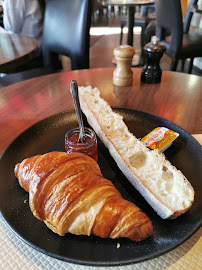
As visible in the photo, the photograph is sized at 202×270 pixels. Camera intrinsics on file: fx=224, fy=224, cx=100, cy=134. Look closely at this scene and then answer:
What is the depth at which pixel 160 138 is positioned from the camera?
0.72 m

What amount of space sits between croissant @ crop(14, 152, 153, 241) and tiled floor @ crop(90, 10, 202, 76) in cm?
307

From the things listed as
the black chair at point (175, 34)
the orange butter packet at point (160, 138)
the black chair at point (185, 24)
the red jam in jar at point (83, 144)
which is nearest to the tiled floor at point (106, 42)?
the black chair at point (185, 24)

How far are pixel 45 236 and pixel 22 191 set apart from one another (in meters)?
0.16

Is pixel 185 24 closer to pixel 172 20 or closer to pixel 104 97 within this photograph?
pixel 172 20

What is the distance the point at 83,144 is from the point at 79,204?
212mm

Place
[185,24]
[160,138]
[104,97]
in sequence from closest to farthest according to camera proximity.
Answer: [160,138] → [104,97] → [185,24]

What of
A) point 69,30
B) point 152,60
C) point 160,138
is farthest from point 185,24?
point 160,138

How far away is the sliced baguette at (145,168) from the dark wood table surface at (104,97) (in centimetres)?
19

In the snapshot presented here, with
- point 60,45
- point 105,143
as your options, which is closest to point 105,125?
point 105,143

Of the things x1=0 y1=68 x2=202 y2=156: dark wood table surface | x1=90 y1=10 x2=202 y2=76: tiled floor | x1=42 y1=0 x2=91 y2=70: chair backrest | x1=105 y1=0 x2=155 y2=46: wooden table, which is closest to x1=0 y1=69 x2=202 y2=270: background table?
x1=0 y1=68 x2=202 y2=156: dark wood table surface

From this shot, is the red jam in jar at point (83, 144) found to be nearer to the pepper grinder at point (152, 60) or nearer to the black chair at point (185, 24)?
the pepper grinder at point (152, 60)

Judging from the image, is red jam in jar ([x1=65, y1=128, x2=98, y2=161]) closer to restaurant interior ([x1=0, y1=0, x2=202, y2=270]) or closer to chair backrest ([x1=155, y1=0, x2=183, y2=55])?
restaurant interior ([x1=0, y1=0, x2=202, y2=270])

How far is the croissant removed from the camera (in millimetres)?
451

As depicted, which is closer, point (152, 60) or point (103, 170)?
point (103, 170)
